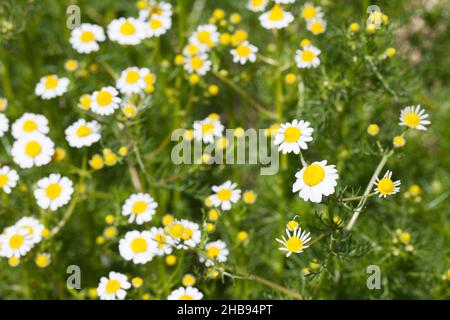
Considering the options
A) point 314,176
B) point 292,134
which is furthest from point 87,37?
→ point 314,176

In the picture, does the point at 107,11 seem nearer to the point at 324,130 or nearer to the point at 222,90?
the point at 222,90

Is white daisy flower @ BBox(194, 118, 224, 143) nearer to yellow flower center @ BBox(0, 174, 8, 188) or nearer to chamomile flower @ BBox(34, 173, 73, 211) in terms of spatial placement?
chamomile flower @ BBox(34, 173, 73, 211)

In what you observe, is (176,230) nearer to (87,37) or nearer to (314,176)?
(314,176)

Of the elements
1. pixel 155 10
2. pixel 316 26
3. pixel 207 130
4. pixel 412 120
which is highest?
pixel 155 10

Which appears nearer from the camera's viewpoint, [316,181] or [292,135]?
[316,181]
